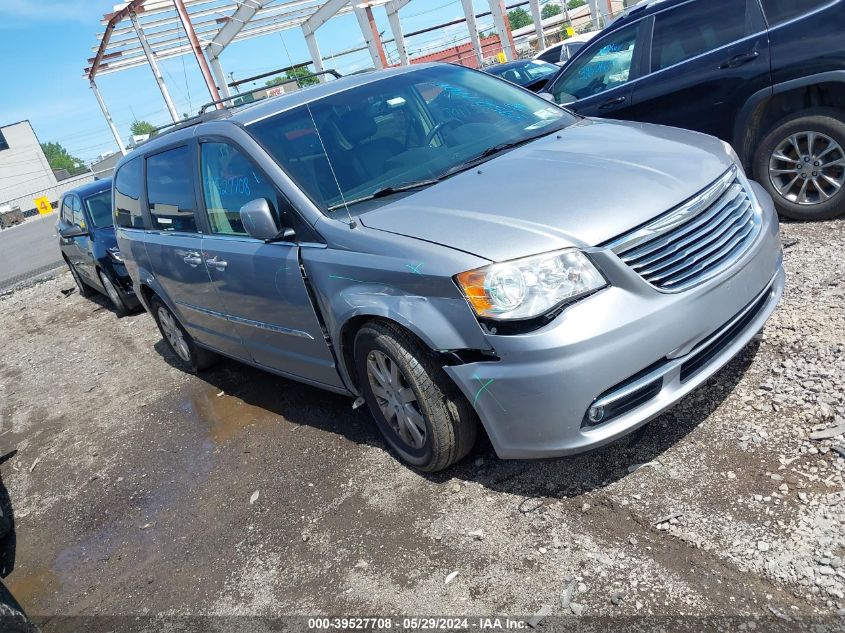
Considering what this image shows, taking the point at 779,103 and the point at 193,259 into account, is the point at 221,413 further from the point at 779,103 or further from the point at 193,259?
the point at 779,103

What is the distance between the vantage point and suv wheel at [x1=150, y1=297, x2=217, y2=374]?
5.72m

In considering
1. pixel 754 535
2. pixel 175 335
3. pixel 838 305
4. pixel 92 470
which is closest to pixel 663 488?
pixel 754 535

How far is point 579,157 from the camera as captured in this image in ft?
10.6

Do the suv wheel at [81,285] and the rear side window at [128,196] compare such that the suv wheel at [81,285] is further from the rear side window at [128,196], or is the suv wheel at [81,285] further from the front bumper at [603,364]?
the front bumper at [603,364]

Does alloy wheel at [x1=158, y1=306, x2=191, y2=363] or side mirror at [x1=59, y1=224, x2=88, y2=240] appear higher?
side mirror at [x1=59, y1=224, x2=88, y2=240]

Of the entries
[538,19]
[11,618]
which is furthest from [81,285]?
[538,19]

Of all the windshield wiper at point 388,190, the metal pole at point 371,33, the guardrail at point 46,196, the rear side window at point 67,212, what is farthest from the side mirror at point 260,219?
the guardrail at point 46,196

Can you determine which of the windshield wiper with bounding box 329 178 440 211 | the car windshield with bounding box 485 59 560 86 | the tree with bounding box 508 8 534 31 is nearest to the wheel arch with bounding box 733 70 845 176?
the windshield wiper with bounding box 329 178 440 211

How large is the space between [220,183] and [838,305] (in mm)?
3678

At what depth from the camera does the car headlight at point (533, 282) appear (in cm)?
258

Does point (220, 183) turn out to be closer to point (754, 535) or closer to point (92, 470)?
point (92, 470)

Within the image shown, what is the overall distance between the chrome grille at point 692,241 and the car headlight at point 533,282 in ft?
0.56

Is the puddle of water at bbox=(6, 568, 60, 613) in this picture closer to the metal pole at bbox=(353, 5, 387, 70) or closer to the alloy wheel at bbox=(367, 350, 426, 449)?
the alloy wheel at bbox=(367, 350, 426, 449)

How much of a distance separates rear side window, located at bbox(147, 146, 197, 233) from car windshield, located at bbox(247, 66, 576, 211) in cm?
88
